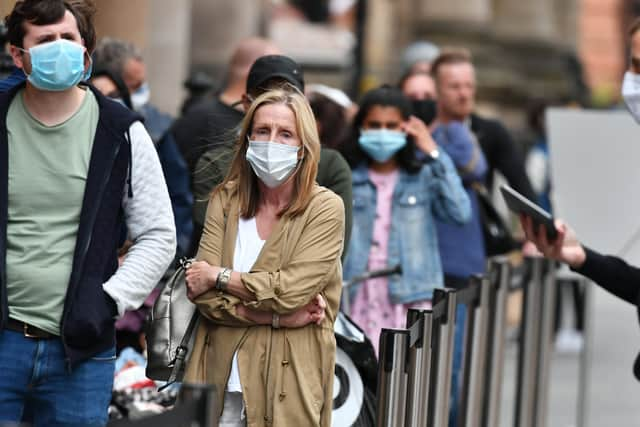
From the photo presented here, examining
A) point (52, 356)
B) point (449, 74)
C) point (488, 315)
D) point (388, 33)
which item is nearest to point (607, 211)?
point (449, 74)

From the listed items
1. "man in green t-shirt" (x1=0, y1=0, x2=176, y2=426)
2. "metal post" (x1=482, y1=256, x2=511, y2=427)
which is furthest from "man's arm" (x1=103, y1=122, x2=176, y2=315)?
"metal post" (x1=482, y1=256, x2=511, y2=427)

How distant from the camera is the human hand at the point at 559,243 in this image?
6324mm

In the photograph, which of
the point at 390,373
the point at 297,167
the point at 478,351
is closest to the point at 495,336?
the point at 478,351

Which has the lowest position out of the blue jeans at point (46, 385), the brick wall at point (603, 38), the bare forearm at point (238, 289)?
the blue jeans at point (46, 385)

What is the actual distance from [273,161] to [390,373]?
0.80 metres

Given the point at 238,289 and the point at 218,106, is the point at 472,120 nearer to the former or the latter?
the point at 218,106

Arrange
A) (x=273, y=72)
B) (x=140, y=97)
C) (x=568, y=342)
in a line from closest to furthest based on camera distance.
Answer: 1. (x=273, y=72)
2. (x=140, y=97)
3. (x=568, y=342)

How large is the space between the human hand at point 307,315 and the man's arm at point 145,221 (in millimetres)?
441

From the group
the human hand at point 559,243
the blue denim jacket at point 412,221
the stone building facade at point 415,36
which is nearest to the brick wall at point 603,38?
the stone building facade at point 415,36

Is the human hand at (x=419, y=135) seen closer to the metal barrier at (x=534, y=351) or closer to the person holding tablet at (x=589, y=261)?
the person holding tablet at (x=589, y=261)

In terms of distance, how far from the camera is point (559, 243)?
20.7 feet

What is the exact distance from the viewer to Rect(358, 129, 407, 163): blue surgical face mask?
24.6 ft

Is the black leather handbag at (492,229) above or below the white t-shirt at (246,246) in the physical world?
above

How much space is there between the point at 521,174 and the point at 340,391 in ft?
11.0
